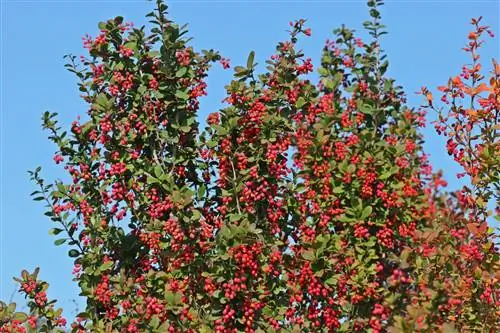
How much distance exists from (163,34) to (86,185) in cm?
163

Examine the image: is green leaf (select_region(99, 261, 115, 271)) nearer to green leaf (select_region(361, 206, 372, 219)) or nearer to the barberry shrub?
the barberry shrub

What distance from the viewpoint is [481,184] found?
9.48 m

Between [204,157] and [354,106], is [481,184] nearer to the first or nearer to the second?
[354,106]

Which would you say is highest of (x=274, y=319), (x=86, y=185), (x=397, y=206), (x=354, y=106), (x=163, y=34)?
(x=163, y=34)

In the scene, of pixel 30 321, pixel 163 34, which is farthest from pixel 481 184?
pixel 30 321

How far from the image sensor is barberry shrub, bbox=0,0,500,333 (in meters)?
8.40

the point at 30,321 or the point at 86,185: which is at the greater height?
the point at 86,185

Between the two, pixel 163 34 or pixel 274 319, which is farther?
pixel 163 34

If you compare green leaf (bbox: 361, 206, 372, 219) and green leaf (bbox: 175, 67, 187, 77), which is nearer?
green leaf (bbox: 361, 206, 372, 219)

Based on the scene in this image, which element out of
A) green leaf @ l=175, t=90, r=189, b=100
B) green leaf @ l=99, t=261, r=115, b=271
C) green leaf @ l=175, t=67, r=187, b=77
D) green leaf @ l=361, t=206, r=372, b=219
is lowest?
green leaf @ l=99, t=261, r=115, b=271

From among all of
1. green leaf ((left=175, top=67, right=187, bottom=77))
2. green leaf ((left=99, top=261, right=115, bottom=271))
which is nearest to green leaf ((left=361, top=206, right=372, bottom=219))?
green leaf ((left=175, top=67, right=187, bottom=77))

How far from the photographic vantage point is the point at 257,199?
8633 mm

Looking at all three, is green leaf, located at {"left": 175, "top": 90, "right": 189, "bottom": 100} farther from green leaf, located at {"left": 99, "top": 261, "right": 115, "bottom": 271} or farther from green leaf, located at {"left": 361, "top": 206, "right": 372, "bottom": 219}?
green leaf, located at {"left": 361, "top": 206, "right": 372, "bottom": 219}

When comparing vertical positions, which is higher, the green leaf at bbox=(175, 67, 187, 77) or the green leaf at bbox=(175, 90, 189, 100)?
the green leaf at bbox=(175, 67, 187, 77)
